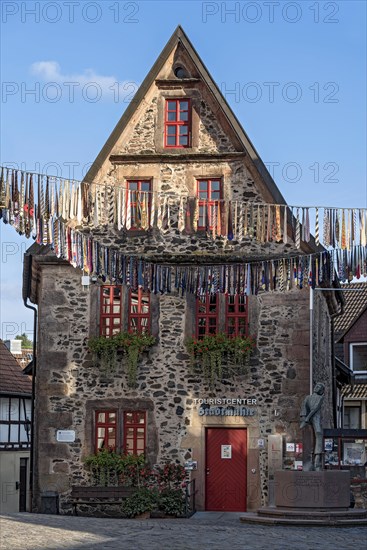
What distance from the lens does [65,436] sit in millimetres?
24391

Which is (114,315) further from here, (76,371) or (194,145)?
(194,145)

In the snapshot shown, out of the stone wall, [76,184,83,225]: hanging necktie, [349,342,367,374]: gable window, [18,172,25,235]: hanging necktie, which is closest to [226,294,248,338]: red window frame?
the stone wall

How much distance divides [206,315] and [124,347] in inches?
78.1

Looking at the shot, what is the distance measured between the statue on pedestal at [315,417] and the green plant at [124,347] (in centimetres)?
447

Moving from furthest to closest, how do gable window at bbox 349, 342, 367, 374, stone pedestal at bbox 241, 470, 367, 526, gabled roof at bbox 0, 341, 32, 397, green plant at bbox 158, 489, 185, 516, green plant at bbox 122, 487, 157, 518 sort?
gable window at bbox 349, 342, 367, 374
gabled roof at bbox 0, 341, 32, 397
green plant at bbox 122, 487, 157, 518
green plant at bbox 158, 489, 185, 516
stone pedestal at bbox 241, 470, 367, 526

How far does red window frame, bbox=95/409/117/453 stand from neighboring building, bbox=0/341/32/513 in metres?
12.6

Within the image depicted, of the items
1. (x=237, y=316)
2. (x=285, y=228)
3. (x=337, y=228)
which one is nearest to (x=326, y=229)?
(x=337, y=228)

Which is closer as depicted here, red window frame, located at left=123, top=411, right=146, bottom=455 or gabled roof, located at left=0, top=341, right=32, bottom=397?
red window frame, located at left=123, top=411, right=146, bottom=455

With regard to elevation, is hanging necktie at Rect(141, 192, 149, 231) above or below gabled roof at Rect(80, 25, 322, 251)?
below

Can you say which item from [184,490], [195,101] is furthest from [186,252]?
[184,490]

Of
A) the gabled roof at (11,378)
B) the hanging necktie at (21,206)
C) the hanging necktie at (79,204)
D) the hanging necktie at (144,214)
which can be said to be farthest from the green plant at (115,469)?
the gabled roof at (11,378)

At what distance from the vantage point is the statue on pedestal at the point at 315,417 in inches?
829

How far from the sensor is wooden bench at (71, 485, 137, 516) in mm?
23844

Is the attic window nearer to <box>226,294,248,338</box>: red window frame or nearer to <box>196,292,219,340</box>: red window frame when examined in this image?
<box>196,292,219,340</box>: red window frame
